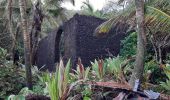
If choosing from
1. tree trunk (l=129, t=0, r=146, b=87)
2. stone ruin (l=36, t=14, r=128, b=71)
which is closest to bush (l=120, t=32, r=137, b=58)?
stone ruin (l=36, t=14, r=128, b=71)

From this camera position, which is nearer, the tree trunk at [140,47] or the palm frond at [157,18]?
the tree trunk at [140,47]

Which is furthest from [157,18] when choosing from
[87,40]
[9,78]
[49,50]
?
[49,50]

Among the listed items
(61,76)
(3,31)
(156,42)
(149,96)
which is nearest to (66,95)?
(61,76)

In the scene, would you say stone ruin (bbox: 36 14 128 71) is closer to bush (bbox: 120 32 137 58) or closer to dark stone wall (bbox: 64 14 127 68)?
dark stone wall (bbox: 64 14 127 68)

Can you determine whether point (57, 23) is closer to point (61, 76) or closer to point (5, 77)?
point (5, 77)

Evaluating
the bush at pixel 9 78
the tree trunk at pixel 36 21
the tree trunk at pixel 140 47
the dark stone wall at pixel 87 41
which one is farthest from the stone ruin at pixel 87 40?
the tree trunk at pixel 140 47

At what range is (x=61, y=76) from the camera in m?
7.07

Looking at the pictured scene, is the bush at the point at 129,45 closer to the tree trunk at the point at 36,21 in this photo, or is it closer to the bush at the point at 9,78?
the bush at the point at 9,78

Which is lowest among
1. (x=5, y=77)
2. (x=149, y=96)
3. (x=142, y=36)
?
(x=5, y=77)

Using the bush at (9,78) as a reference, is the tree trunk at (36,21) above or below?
above

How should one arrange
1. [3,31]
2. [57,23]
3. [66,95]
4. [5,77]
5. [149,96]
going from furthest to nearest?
[3,31] → [57,23] → [5,77] → [66,95] → [149,96]

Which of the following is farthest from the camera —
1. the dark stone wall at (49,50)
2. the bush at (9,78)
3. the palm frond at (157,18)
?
the dark stone wall at (49,50)

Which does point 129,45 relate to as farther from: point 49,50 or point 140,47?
point 140,47

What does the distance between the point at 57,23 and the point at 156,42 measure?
8.09 metres
